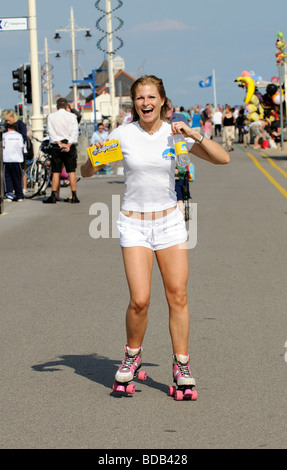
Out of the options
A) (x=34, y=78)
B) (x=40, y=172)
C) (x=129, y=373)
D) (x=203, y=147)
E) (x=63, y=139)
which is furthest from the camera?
(x=34, y=78)

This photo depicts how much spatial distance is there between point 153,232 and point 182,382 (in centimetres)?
88

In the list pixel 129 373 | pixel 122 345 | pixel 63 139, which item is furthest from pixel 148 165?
pixel 63 139

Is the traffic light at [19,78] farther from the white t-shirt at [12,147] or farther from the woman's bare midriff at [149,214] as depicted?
the woman's bare midriff at [149,214]

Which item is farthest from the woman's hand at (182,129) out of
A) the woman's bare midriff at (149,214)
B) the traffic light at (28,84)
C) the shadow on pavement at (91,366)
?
the traffic light at (28,84)

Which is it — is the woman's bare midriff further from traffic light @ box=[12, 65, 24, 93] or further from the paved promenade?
traffic light @ box=[12, 65, 24, 93]

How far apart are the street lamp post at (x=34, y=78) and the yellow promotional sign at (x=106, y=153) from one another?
694 inches

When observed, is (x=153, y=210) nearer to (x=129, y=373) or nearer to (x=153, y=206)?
(x=153, y=206)

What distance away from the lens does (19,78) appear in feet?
82.3

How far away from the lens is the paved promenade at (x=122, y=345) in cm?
462

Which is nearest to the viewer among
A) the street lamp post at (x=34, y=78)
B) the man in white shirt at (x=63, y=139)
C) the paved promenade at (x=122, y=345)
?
the paved promenade at (x=122, y=345)

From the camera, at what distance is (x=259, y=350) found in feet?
20.5

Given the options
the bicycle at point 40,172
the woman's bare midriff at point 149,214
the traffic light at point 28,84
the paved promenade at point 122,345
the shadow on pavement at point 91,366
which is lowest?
the shadow on pavement at point 91,366
